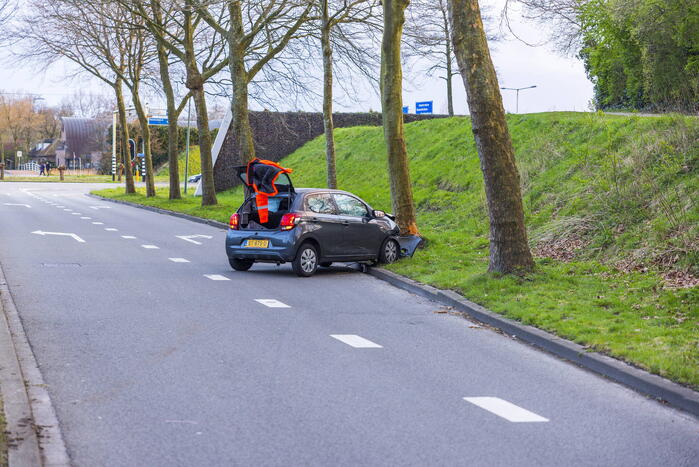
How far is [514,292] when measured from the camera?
12.0 meters

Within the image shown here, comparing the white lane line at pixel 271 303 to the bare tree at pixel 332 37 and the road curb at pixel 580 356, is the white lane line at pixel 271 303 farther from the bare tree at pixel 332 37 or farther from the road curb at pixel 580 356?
the bare tree at pixel 332 37

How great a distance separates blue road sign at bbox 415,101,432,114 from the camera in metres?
55.0

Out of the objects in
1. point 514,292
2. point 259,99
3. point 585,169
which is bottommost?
point 514,292

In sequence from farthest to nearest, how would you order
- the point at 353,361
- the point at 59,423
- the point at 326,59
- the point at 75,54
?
the point at 75,54
the point at 326,59
the point at 353,361
the point at 59,423

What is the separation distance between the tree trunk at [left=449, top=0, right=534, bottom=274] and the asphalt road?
173 centimetres

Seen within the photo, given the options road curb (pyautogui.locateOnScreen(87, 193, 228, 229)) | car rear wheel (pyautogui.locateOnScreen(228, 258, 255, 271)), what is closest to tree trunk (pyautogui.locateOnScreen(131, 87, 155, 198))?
road curb (pyautogui.locateOnScreen(87, 193, 228, 229))

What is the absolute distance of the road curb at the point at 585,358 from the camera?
22.4 ft

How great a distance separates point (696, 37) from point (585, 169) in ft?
28.7

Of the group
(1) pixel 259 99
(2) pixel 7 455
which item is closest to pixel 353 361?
(2) pixel 7 455

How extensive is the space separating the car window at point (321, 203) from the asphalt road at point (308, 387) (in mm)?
2228

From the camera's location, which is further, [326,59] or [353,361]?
[326,59]

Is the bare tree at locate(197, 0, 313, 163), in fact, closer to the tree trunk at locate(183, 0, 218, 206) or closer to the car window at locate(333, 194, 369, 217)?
the tree trunk at locate(183, 0, 218, 206)

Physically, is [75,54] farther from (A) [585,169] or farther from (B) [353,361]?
(B) [353,361]

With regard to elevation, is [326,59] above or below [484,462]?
above
